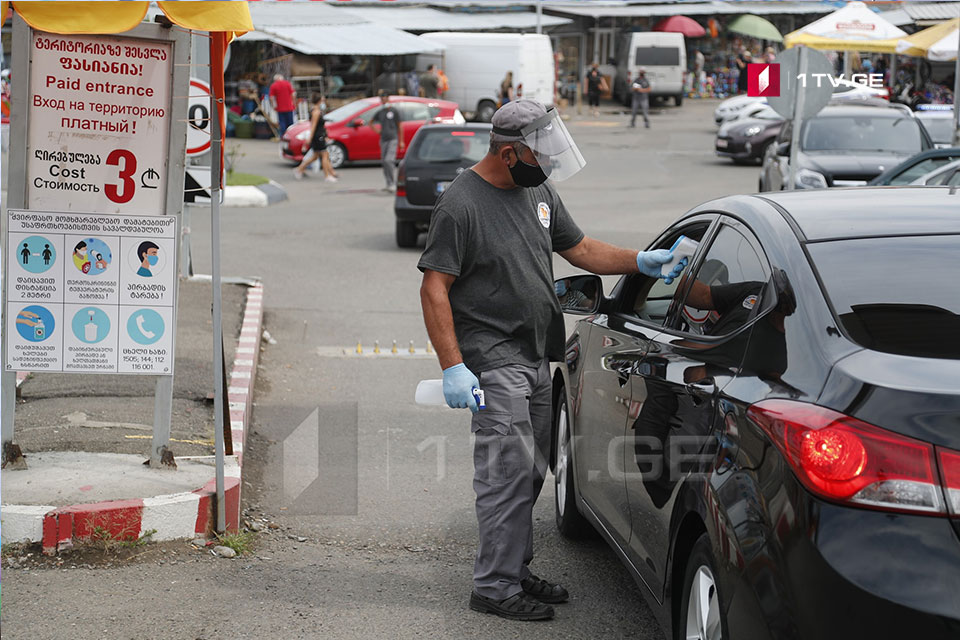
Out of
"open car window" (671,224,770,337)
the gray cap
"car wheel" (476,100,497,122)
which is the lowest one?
"open car window" (671,224,770,337)

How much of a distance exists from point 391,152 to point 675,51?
2420cm

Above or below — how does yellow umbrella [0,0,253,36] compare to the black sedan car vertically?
above

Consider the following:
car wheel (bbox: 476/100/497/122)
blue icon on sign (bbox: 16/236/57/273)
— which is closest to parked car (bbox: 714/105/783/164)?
car wheel (bbox: 476/100/497/122)

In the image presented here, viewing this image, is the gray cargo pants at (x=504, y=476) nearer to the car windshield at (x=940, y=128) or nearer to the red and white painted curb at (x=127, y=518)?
the red and white painted curb at (x=127, y=518)

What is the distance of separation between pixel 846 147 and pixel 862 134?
0.46 metres

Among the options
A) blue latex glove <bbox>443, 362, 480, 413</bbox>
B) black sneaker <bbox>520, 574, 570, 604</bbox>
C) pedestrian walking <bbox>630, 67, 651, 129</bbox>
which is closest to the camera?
blue latex glove <bbox>443, 362, 480, 413</bbox>

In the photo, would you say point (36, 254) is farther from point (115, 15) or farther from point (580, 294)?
point (580, 294)

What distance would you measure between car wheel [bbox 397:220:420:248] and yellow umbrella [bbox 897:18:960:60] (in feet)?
46.9

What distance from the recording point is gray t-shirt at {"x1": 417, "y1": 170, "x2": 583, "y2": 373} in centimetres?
459

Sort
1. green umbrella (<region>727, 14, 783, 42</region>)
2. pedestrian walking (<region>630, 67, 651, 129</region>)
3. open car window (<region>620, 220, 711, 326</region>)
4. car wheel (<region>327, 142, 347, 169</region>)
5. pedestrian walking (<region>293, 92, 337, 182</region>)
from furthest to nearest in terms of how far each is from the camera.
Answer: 1. green umbrella (<region>727, 14, 783, 42</region>)
2. pedestrian walking (<region>630, 67, 651, 129</region>)
3. car wheel (<region>327, 142, 347, 169</region>)
4. pedestrian walking (<region>293, 92, 337, 182</region>)
5. open car window (<region>620, 220, 711, 326</region>)

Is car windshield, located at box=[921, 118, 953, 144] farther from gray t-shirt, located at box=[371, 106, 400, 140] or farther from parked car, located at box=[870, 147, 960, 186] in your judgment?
gray t-shirt, located at box=[371, 106, 400, 140]

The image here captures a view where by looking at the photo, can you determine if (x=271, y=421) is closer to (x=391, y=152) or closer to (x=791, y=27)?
(x=391, y=152)

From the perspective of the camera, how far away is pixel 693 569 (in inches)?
136

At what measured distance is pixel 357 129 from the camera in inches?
1049
